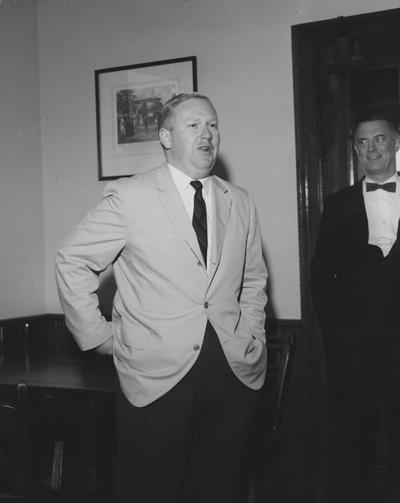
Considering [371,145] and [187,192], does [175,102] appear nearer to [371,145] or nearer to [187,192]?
[187,192]

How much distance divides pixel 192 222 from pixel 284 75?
1.25m

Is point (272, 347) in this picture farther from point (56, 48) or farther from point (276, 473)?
point (56, 48)

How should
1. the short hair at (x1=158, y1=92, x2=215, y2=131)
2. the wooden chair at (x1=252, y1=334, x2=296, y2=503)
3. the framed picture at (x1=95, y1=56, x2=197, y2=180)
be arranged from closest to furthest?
the short hair at (x1=158, y1=92, x2=215, y2=131)
the wooden chair at (x1=252, y1=334, x2=296, y2=503)
the framed picture at (x1=95, y1=56, x2=197, y2=180)

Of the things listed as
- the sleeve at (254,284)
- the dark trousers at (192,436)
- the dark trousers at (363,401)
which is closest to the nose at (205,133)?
the sleeve at (254,284)

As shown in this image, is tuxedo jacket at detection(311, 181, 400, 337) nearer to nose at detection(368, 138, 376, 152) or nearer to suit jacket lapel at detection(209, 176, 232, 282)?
nose at detection(368, 138, 376, 152)

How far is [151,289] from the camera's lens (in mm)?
2168

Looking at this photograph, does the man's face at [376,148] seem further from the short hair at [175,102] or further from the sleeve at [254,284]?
the short hair at [175,102]

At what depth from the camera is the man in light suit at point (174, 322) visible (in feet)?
6.96

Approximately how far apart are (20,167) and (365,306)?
203 centimetres

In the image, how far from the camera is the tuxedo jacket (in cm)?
281

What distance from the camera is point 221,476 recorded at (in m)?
2.23

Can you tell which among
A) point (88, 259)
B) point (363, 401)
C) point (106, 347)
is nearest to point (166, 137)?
point (88, 259)

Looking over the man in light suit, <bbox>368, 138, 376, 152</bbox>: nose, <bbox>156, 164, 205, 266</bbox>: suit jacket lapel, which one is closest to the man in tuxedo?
<bbox>368, 138, 376, 152</bbox>: nose

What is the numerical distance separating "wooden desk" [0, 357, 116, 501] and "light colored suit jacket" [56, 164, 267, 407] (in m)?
0.47
